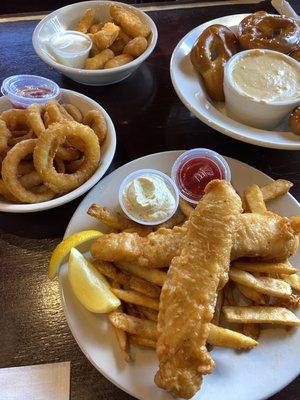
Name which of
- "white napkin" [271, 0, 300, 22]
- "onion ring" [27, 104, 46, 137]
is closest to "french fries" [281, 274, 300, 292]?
"onion ring" [27, 104, 46, 137]

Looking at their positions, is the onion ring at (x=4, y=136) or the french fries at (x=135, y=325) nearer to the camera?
the french fries at (x=135, y=325)

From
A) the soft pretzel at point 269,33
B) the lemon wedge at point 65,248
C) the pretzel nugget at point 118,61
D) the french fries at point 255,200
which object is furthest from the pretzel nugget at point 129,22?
the lemon wedge at point 65,248

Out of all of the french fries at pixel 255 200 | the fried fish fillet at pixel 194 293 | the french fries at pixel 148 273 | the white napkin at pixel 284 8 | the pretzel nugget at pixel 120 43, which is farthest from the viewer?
the white napkin at pixel 284 8

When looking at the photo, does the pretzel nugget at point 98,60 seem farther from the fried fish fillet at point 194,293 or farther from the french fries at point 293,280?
the french fries at point 293,280

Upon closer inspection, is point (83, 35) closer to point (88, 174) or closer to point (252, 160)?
point (88, 174)

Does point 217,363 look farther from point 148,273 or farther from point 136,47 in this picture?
point 136,47

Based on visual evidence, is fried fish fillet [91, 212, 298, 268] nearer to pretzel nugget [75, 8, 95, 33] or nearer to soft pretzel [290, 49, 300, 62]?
soft pretzel [290, 49, 300, 62]

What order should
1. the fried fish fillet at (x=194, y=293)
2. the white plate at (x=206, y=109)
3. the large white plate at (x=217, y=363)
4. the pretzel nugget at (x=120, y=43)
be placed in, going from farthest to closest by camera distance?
the pretzel nugget at (x=120, y=43) → the white plate at (x=206, y=109) → the large white plate at (x=217, y=363) → the fried fish fillet at (x=194, y=293)

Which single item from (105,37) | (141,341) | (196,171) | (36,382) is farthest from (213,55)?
(36,382)
